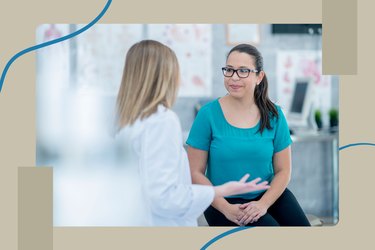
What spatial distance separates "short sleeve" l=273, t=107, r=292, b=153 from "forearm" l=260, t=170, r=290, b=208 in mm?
69

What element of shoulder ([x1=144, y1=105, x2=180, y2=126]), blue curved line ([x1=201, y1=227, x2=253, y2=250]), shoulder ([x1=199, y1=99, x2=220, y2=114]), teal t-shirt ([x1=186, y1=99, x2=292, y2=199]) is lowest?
blue curved line ([x1=201, y1=227, x2=253, y2=250])

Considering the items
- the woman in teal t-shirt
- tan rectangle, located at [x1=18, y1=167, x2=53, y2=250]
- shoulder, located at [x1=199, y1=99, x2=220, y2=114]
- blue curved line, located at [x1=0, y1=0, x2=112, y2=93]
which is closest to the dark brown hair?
the woman in teal t-shirt

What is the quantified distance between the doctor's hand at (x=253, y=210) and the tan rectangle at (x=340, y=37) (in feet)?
1.33

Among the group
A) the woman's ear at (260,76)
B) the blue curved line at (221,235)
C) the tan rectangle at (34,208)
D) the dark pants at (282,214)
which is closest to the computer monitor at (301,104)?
the woman's ear at (260,76)

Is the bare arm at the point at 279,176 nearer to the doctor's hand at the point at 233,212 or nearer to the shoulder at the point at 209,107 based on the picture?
the doctor's hand at the point at 233,212

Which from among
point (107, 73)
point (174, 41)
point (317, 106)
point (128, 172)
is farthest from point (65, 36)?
point (317, 106)

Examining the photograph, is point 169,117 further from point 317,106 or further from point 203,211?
point 317,106


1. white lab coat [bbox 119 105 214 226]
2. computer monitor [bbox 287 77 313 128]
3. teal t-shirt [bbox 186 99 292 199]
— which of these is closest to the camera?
white lab coat [bbox 119 105 214 226]

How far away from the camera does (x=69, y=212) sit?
180 centimetres

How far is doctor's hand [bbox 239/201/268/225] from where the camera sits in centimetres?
181

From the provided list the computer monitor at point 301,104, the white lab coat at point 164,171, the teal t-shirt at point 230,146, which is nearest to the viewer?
the white lab coat at point 164,171

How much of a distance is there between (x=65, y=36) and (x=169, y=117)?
370mm

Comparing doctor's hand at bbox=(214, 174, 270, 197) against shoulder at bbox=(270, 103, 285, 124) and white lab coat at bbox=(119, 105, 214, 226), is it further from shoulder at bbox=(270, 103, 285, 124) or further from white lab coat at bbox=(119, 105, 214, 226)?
shoulder at bbox=(270, 103, 285, 124)

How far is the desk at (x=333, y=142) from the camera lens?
1856mm
